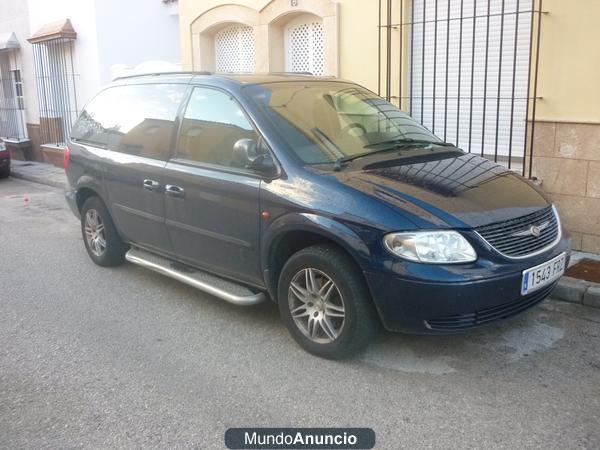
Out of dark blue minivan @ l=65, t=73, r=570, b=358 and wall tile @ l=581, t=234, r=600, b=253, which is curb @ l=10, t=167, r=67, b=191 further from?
wall tile @ l=581, t=234, r=600, b=253

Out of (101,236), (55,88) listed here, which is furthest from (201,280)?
(55,88)

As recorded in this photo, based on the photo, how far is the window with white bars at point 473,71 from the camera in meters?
6.77

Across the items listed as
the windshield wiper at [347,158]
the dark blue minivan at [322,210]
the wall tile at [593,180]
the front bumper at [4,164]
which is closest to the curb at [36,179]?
the front bumper at [4,164]

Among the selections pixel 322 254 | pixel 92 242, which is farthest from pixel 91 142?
pixel 322 254

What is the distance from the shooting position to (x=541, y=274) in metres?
3.86

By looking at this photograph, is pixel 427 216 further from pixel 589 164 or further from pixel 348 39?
pixel 348 39

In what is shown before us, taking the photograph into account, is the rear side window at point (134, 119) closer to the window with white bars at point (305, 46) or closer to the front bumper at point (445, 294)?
the front bumper at point (445, 294)

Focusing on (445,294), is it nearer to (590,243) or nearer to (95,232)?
(590,243)

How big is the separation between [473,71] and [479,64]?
13cm

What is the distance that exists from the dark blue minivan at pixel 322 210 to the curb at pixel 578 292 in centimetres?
100

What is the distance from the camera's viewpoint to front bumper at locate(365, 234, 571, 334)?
353 centimetres

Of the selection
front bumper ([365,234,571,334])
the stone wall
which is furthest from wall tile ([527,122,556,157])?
front bumper ([365,234,571,334])

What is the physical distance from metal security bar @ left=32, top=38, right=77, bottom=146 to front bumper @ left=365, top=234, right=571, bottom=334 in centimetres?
1171

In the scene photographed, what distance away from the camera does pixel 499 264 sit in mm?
3623
